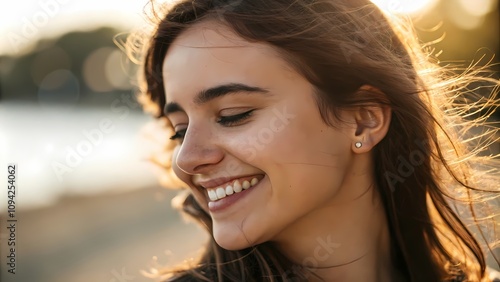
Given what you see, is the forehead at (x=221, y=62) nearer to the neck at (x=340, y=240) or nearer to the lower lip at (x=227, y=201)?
the lower lip at (x=227, y=201)

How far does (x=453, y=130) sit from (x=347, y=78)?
0.69m

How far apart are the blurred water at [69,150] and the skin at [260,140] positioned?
942 millimetres

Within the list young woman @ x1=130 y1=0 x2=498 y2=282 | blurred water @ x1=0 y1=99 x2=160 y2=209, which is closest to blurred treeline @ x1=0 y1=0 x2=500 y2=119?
blurred water @ x1=0 y1=99 x2=160 y2=209

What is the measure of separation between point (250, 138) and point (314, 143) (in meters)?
0.26

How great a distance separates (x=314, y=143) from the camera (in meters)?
2.43

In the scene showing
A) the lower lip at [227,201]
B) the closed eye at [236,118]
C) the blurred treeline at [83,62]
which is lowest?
the lower lip at [227,201]

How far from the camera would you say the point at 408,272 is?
2842 millimetres

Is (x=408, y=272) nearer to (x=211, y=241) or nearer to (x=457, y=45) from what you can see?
(x=211, y=241)

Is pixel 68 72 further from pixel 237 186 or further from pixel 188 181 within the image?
pixel 237 186

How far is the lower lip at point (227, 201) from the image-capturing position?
2436 millimetres

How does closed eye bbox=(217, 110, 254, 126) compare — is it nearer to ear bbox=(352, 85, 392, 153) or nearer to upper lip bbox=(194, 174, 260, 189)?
upper lip bbox=(194, 174, 260, 189)

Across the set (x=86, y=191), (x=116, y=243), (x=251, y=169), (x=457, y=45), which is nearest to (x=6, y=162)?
(x=251, y=169)

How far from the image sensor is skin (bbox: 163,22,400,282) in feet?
7.78

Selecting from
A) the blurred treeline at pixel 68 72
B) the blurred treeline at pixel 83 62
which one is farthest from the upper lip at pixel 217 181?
the blurred treeline at pixel 68 72
